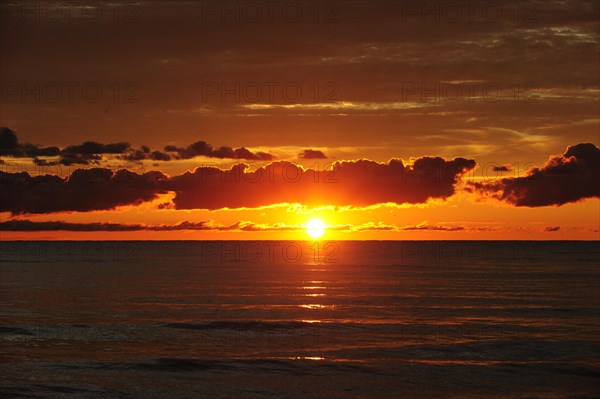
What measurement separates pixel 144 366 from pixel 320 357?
12.7 meters

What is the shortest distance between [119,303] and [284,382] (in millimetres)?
47159

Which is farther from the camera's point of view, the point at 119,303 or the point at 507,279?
the point at 507,279

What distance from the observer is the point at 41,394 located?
41.1m

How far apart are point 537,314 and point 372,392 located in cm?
3887

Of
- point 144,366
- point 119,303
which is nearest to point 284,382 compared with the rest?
point 144,366

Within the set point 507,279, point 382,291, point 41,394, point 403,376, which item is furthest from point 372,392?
point 507,279

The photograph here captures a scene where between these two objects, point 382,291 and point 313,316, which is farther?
point 382,291

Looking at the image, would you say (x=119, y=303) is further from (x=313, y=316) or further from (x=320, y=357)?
(x=320, y=357)

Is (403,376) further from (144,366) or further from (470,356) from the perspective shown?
(144,366)

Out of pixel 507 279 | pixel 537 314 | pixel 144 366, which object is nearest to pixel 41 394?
pixel 144 366

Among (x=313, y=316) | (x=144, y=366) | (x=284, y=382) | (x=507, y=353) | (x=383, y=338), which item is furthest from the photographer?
(x=313, y=316)

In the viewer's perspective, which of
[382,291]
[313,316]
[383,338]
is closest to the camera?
[383,338]

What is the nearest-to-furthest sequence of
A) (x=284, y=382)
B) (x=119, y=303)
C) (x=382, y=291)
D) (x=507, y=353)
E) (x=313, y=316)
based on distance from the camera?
1. (x=284, y=382)
2. (x=507, y=353)
3. (x=313, y=316)
4. (x=119, y=303)
5. (x=382, y=291)

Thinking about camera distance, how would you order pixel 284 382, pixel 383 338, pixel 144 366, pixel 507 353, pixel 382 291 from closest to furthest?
1. pixel 284 382
2. pixel 144 366
3. pixel 507 353
4. pixel 383 338
5. pixel 382 291
